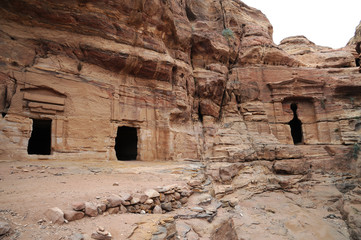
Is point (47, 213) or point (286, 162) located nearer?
point (47, 213)

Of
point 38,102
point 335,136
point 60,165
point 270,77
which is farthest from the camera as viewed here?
point 270,77

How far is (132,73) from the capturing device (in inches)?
448

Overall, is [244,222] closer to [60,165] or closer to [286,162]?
[286,162]

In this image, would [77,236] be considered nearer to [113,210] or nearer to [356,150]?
[113,210]

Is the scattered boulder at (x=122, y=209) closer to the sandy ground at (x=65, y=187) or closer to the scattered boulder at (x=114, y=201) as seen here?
the scattered boulder at (x=114, y=201)

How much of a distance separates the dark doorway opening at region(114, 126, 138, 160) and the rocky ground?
4852mm

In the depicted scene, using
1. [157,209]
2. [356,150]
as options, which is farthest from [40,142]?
[356,150]

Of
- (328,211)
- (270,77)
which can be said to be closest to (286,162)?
(328,211)

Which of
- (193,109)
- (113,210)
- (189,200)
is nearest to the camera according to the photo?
(113,210)

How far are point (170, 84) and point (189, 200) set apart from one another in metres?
7.45

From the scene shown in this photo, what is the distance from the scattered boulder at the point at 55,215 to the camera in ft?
11.8

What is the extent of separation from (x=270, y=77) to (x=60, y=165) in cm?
1397

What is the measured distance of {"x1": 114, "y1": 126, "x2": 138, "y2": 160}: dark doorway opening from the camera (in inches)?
552

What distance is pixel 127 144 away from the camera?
1443 centimetres
